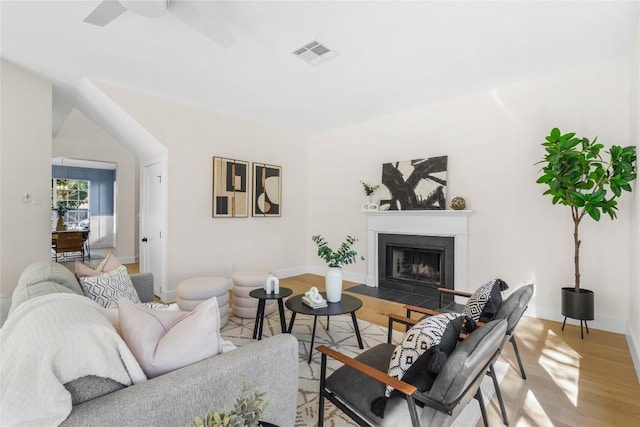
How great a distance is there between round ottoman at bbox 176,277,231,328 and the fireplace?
267 cm

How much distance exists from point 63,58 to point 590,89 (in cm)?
569

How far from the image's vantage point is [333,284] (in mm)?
2844

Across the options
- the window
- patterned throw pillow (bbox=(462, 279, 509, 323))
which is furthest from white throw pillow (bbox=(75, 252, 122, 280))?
the window

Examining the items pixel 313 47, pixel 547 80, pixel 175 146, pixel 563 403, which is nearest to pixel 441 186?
pixel 547 80

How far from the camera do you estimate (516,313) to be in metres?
1.91

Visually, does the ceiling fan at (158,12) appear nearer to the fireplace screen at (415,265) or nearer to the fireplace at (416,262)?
the fireplace at (416,262)

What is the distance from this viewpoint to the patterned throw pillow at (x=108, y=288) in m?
2.47

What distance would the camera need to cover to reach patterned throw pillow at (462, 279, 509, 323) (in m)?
2.10

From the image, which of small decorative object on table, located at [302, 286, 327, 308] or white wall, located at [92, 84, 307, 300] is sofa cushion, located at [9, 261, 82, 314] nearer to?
small decorative object on table, located at [302, 286, 327, 308]

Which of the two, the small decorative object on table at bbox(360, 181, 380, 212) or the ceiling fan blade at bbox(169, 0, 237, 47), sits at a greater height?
the ceiling fan blade at bbox(169, 0, 237, 47)

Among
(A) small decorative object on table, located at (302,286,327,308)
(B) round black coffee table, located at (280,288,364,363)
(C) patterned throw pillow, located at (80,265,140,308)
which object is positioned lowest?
(B) round black coffee table, located at (280,288,364,363)

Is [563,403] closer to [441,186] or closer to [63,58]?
[441,186]

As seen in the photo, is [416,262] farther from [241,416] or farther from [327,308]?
[241,416]

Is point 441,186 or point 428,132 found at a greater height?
point 428,132
